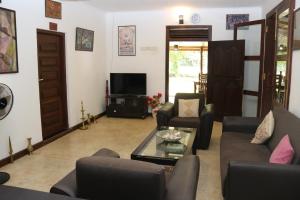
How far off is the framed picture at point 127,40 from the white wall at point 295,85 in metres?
3.88

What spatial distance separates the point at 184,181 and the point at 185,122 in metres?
2.56

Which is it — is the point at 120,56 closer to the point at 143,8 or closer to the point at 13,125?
the point at 143,8

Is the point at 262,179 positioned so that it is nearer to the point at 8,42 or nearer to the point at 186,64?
the point at 8,42

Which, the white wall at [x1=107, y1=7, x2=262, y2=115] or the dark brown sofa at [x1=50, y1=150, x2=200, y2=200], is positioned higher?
the white wall at [x1=107, y1=7, x2=262, y2=115]

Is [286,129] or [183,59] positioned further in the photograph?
[183,59]

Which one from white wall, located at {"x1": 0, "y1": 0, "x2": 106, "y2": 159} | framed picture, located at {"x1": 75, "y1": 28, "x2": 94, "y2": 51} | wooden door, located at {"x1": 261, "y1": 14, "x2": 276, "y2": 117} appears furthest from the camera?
framed picture, located at {"x1": 75, "y1": 28, "x2": 94, "y2": 51}

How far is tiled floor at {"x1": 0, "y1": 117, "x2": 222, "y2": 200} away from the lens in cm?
306

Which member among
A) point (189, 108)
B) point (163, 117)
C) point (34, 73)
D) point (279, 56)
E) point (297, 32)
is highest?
point (297, 32)

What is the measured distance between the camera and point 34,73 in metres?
4.14

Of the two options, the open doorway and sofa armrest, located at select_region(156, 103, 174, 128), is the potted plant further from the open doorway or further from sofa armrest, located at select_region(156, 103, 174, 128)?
the open doorway

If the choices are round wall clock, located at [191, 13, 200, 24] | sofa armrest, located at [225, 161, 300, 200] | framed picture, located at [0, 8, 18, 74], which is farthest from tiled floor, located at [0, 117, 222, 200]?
round wall clock, located at [191, 13, 200, 24]

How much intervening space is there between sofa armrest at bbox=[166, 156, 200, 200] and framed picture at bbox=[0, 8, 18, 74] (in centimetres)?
271

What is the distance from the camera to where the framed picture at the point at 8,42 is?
3449mm

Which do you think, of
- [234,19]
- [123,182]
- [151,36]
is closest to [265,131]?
[123,182]
